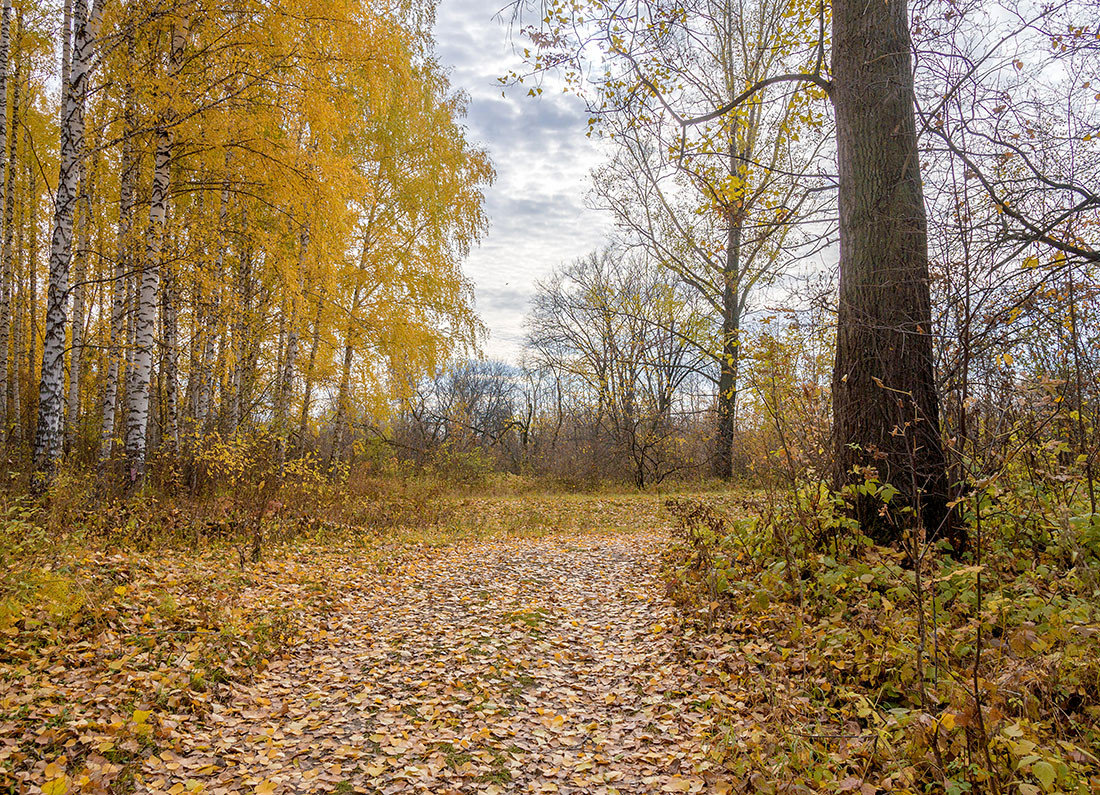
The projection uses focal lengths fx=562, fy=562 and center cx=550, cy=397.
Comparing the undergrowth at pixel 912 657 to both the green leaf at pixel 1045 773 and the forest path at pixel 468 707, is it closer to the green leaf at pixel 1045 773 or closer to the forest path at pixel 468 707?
the green leaf at pixel 1045 773

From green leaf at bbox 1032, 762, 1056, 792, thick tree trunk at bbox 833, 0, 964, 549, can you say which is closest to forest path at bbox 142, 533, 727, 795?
green leaf at bbox 1032, 762, 1056, 792

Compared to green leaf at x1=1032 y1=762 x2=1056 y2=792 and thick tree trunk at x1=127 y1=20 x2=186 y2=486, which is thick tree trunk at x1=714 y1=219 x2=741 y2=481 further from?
green leaf at x1=1032 y1=762 x2=1056 y2=792

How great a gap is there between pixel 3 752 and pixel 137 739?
0.56 m

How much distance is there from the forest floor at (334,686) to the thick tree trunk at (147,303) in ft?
6.57

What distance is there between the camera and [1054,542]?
392 cm

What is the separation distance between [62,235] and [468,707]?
22.2ft

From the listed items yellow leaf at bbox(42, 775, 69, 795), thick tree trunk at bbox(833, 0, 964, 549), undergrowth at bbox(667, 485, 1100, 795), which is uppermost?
thick tree trunk at bbox(833, 0, 964, 549)

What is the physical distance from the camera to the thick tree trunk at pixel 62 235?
6262 millimetres

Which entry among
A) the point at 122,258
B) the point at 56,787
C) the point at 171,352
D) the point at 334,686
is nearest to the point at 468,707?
the point at 334,686

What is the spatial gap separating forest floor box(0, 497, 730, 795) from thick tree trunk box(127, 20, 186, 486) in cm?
200

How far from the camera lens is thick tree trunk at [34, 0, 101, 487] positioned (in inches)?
247

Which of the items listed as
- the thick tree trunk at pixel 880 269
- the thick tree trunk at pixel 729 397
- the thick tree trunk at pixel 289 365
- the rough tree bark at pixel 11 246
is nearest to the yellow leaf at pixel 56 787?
the thick tree trunk at pixel 880 269

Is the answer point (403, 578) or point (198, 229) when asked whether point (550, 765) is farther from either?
point (198, 229)

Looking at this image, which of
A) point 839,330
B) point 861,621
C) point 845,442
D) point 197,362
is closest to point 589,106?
point 839,330
